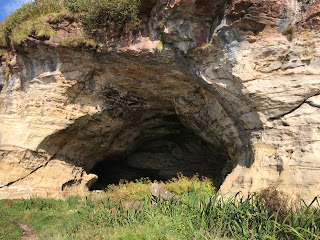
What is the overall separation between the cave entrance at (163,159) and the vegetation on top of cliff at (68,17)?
492 cm

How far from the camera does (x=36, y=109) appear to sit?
10.2 m

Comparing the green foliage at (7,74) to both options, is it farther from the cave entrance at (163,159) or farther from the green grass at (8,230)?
the green grass at (8,230)

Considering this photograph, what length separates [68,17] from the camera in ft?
33.3

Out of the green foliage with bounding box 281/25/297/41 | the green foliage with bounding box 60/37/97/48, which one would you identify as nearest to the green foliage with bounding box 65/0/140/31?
the green foliage with bounding box 60/37/97/48

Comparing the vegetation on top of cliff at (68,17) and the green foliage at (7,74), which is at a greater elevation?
the vegetation on top of cliff at (68,17)

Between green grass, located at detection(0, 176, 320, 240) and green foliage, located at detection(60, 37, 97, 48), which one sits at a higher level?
green foliage, located at detection(60, 37, 97, 48)

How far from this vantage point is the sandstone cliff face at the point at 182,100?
6.67 meters

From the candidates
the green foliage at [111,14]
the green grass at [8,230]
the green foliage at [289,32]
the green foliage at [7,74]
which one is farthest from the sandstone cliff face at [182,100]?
the green grass at [8,230]

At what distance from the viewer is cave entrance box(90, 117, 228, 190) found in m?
13.2

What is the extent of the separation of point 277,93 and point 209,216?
3422mm

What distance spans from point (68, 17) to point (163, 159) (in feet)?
24.9

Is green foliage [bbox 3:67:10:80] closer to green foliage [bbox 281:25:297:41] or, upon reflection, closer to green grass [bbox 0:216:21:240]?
green grass [bbox 0:216:21:240]

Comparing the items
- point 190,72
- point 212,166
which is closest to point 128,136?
point 212,166

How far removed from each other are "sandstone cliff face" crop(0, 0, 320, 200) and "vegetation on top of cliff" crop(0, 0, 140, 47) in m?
0.40
